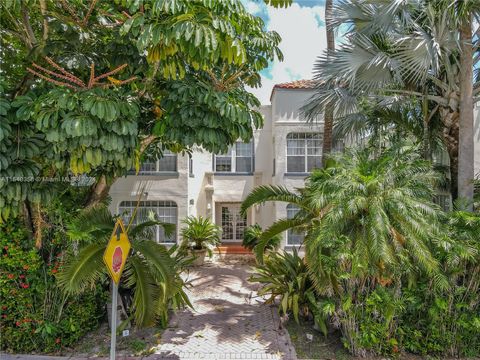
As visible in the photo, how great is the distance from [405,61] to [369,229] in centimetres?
440

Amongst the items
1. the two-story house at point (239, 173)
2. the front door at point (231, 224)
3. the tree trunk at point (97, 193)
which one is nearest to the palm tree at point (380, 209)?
the tree trunk at point (97, 193)

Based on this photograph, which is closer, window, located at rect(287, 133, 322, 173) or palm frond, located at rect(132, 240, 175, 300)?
palm frond, located at rect(132, 240, 175, 300)

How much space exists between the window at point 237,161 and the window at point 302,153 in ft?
9.59

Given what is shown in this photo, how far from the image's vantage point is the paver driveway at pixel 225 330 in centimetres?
646

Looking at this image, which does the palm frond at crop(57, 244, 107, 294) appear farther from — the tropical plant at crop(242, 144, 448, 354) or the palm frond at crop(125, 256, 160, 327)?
the tropical plant at crop(242, 144, 448, 354)

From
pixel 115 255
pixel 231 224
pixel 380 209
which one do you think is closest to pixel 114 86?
pixel 115 255

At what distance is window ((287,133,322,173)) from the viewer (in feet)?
49.6

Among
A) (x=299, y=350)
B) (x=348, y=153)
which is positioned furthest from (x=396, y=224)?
(x=299, y=350)

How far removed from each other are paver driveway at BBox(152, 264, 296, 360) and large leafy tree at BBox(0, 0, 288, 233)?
4051mm

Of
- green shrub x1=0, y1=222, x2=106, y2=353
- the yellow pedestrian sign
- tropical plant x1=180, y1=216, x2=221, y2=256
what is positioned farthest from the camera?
tropical plant x1=180, y1=216, x2=221, y2=256

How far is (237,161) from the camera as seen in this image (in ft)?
56.8

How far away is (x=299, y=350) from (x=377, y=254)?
2.88 m

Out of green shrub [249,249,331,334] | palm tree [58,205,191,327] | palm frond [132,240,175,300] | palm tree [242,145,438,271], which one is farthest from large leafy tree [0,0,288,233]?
green shrub [249,249,331,334]

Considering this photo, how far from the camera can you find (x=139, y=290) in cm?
635
